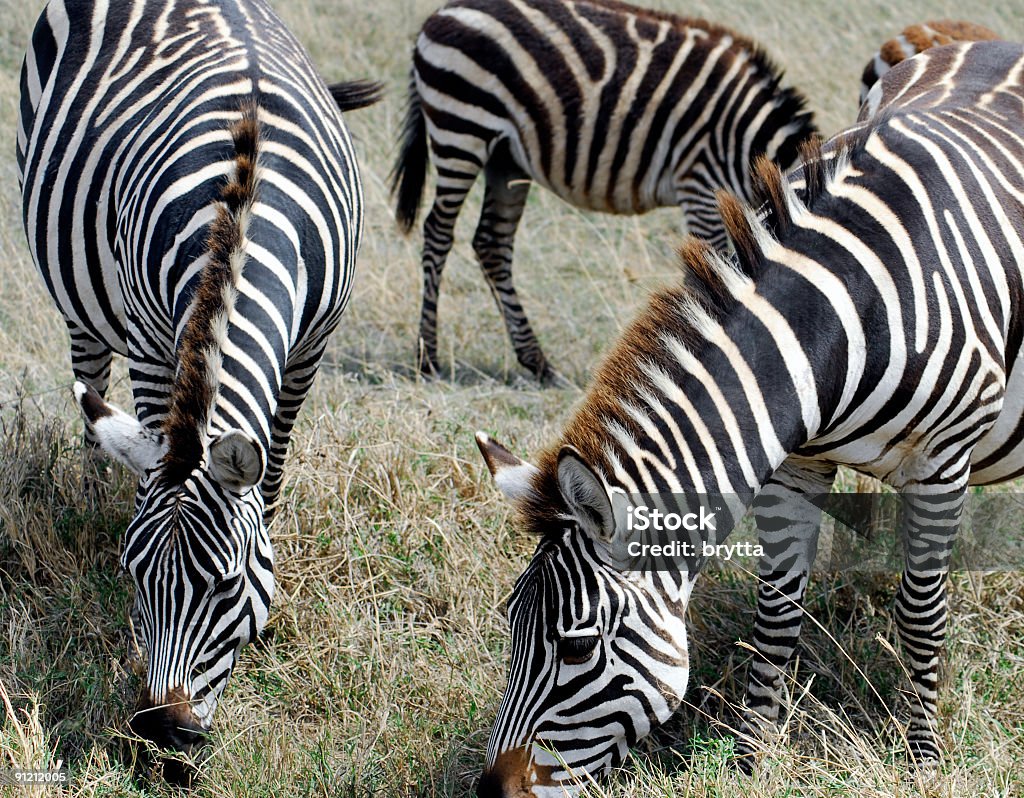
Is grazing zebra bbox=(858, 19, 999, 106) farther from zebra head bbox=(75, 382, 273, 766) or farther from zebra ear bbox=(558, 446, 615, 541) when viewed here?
zebra head bbox=(75, 382, 273, 766)

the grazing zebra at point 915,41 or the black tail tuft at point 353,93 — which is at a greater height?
the grazing zebra at point 915,41

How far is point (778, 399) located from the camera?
9.52 feet

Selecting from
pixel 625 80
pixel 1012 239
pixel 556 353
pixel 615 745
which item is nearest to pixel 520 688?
pixel 615 745

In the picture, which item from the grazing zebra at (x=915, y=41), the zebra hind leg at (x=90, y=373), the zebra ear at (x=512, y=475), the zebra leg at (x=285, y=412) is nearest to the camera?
the zebra ear at (x=512, y=475)

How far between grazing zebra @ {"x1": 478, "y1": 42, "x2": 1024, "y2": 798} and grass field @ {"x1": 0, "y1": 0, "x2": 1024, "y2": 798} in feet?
1.70

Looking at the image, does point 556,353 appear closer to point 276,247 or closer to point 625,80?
point 625,80

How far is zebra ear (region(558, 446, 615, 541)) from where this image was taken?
2.60 meters

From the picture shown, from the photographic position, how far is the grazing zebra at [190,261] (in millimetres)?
3090

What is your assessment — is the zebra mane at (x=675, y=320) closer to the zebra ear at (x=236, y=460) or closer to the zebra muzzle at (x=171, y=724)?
the zebra ear at (x=236, y=460)

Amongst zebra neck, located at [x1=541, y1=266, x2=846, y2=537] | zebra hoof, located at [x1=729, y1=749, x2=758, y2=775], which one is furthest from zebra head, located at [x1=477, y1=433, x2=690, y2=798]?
zebra hoof, located at [x1=729, y1=749, x2=758, y2=775]

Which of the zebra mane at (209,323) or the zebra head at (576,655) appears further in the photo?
the zebra mane at (209,323)

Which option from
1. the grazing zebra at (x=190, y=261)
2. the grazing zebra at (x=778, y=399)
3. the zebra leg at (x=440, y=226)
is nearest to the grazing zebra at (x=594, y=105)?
the zebra leg at (x=440, y=226)

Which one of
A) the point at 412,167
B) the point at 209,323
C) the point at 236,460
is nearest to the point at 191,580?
the point at 236,460

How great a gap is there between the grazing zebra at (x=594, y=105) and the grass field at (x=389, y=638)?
1.57 metres
